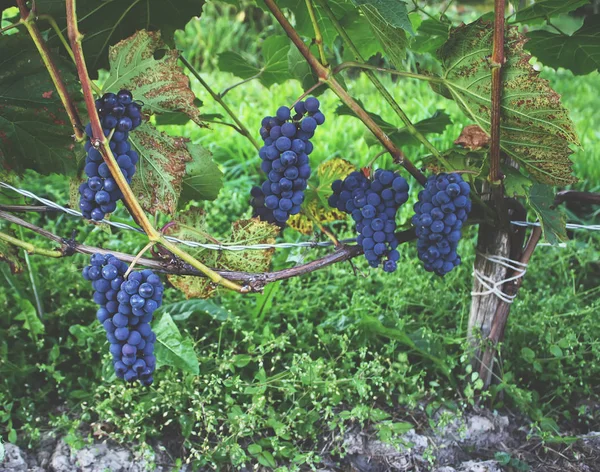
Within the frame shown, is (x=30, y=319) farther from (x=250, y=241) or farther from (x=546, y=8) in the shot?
(x=546, y=8)

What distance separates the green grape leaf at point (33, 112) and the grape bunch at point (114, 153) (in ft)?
0.61

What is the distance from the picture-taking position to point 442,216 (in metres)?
1.30

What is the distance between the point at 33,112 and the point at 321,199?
2.34 ft

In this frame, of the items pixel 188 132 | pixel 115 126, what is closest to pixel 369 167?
pixel 115 126

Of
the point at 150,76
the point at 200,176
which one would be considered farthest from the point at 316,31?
the point at 200,176

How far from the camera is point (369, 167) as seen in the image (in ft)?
4.64

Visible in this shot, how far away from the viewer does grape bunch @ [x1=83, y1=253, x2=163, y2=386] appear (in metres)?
1.15

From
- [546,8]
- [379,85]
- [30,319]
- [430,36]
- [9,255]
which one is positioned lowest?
[30,319]

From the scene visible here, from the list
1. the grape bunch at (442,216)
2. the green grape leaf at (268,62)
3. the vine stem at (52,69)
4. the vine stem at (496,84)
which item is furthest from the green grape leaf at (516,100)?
the vine stem at (52,69)

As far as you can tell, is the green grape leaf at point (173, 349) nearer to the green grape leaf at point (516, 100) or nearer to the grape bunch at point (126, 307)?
the grape bunch at point (126, 307)

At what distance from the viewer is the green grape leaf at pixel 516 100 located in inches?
46.4

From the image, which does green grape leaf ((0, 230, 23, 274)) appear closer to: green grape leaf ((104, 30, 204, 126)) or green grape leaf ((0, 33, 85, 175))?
green grape leaf ((0, 33, 85, 175))

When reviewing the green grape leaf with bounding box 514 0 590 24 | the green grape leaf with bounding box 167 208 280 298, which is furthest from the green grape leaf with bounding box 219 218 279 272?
the green grape leaf with bounding box 514 0 590 24

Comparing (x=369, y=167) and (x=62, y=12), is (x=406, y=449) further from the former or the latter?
(x=62, y=12)
